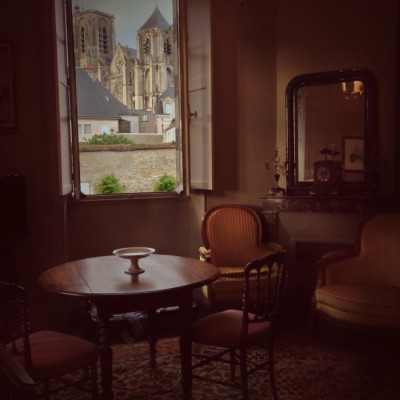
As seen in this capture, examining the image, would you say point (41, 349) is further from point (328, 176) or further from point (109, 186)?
point (109, 186)

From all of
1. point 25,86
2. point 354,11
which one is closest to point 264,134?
point 354,11

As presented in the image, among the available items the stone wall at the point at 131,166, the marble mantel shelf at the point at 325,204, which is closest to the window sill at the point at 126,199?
the marble mantel shelf at the point at 325,204

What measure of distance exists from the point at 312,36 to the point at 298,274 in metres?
2.21

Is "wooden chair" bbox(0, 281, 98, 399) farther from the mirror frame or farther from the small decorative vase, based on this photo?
the mirror frame

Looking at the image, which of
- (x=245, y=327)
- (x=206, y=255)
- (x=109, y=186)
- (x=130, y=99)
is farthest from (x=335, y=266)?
(x=130, y=99)

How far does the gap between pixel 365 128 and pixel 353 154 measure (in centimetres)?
24

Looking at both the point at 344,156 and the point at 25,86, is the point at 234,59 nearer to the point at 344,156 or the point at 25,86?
the point at 344,156

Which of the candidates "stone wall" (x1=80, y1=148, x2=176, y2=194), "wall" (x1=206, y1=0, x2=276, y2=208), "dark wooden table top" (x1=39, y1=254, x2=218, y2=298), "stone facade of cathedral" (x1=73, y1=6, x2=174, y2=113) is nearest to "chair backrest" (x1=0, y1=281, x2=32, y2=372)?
"dark wooden table top" (x1=39, y1=254, x2=218, y2=298)

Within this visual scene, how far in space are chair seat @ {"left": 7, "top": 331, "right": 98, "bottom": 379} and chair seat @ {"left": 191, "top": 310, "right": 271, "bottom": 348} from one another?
56 centimetres

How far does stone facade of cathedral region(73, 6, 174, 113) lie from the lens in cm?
2041

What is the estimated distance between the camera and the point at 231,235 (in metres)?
3.87

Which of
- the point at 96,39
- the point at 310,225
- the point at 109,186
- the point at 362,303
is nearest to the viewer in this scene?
the point at 362,303

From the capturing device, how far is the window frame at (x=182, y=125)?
3598mm

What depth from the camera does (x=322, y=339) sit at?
129 inches
